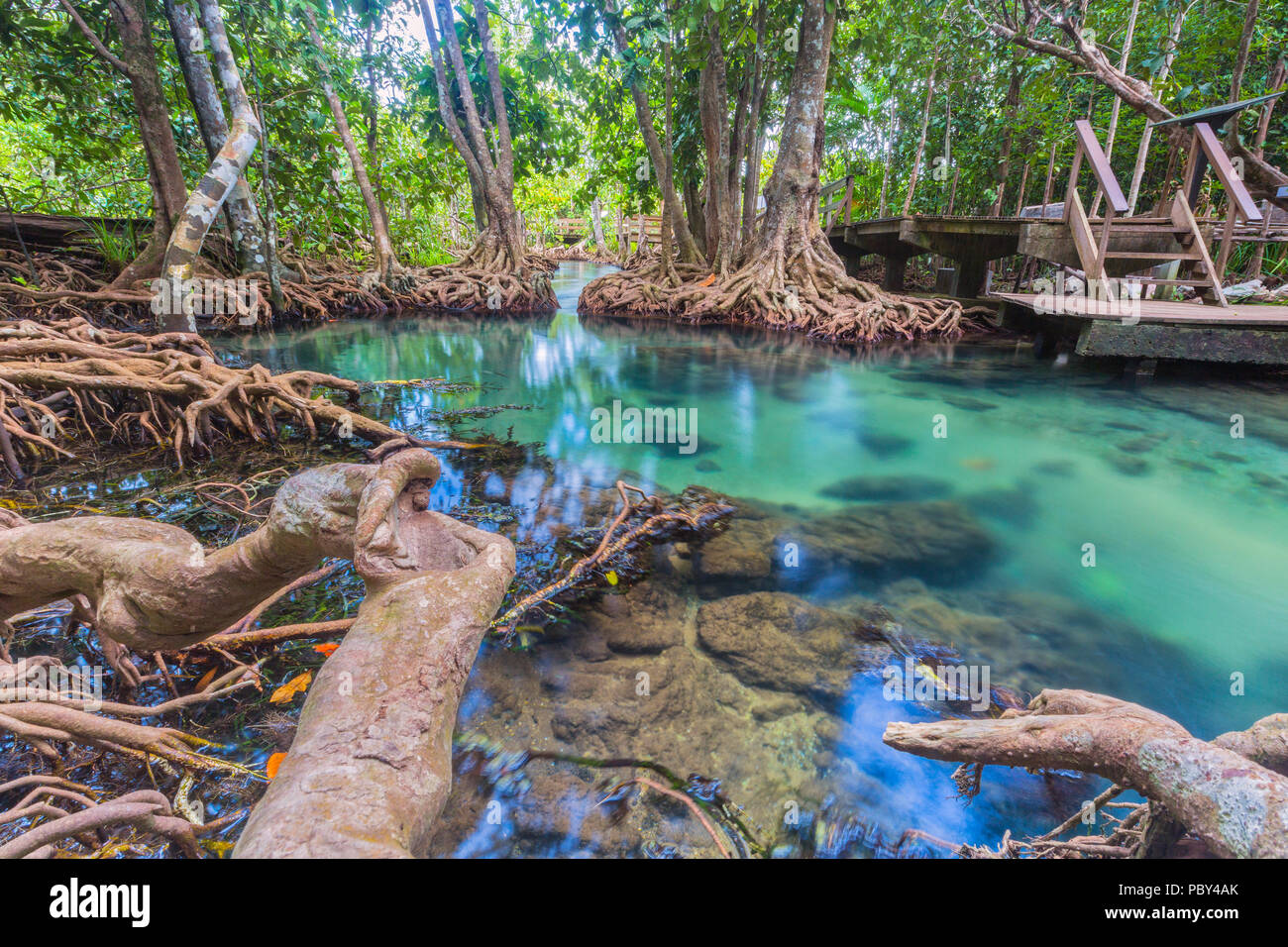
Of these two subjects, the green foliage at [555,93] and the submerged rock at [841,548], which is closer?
the submerged rock at [841,548]

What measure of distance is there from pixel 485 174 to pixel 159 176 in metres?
6.18

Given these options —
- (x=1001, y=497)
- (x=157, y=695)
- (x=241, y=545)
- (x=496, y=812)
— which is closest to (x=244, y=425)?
(x=157, y=695)

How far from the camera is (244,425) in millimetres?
4395

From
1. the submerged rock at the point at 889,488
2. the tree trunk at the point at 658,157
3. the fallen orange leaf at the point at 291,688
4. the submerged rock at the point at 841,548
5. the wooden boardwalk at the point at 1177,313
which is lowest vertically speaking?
the fallen orange leaf at the point at 291,688

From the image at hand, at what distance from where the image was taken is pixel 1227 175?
7094 millimetres

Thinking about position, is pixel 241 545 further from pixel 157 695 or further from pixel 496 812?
pixel 496 812

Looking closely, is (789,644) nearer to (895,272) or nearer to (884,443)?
(884,443)

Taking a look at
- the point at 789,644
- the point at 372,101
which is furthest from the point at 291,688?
the point at 372,101

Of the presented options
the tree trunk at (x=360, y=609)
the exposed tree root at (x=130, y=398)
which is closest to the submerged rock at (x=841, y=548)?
the tree trunk at (x=360, y=609)

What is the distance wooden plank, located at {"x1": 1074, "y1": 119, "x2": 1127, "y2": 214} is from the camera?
7129mm

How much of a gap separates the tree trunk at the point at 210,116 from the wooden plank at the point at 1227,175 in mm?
12783

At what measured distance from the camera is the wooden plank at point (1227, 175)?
271 inches

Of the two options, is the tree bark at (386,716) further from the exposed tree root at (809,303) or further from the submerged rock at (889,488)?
the exposed tree root at (809,303)

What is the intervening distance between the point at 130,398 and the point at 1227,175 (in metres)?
12.3
